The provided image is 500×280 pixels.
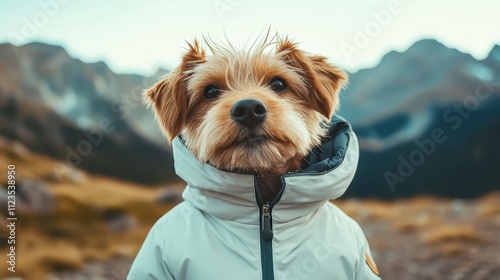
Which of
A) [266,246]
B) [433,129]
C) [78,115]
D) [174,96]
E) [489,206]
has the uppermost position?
[174,96]

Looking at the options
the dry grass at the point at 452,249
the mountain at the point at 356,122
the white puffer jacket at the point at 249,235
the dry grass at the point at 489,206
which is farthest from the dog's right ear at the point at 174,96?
the dry grass at the point at 489,206

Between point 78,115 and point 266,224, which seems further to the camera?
point 78,115

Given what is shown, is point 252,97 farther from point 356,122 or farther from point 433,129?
point 433,129

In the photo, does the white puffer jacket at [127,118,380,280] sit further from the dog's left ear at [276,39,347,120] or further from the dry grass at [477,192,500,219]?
the dry grass at [477,192,500,219]

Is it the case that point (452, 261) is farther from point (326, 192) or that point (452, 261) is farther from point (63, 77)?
point (63, 77)

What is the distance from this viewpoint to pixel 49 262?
344cm

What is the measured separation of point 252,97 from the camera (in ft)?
5.40

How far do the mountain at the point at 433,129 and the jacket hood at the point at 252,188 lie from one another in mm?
2005

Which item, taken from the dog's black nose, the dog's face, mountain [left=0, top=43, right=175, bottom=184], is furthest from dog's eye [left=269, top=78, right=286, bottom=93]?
mountain [left=0, top=43, right=175, bottom=184]

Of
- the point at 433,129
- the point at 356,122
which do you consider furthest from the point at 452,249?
the point at 356,122

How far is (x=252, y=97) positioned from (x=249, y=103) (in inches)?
1.9

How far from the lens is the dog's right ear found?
1868mm

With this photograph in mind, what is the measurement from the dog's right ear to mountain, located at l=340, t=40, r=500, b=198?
76.7 inches

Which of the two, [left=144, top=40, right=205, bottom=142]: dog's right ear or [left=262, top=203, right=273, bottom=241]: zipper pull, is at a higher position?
[left=144, top=40, right=205, bottom=142]: dog's right ear
